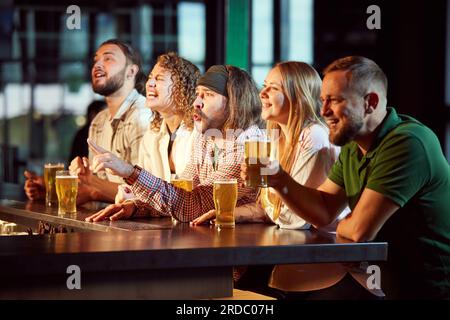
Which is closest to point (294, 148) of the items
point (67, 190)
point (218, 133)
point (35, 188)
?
point (218, 133)

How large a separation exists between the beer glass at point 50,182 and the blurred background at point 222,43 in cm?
174

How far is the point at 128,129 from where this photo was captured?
211 inches

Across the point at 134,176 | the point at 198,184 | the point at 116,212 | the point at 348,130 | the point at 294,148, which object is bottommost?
the point at 116,212

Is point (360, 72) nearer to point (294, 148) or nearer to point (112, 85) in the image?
point (294, 148)

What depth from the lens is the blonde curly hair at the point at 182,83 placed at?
15.3 ft

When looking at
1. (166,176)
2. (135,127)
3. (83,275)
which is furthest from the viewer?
(135,127)

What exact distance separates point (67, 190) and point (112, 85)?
112cm

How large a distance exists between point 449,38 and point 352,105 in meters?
3.76

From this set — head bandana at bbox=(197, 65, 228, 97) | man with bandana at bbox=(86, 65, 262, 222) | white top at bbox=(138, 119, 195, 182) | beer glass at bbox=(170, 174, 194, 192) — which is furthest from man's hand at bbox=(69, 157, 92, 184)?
head bandana at bbox=(197, 65, 228, 97)

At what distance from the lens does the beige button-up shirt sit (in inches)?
210

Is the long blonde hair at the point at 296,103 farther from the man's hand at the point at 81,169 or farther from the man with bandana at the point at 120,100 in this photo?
the man with bandana at the point at 120,100
